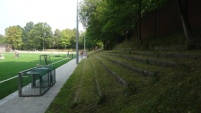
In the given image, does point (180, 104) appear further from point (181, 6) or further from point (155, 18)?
point (155, 18)

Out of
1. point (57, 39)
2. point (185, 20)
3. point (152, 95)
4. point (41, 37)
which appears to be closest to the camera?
point (152, 95)

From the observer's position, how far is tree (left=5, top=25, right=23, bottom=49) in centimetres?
11688

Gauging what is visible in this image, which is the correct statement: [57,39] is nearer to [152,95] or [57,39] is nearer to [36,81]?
[36,81]

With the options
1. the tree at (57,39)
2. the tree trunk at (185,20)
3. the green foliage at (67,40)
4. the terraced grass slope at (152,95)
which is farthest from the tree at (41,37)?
the terraced grass slope at (152,95)

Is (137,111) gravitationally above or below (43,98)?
above

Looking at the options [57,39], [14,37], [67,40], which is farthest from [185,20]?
[14,37]

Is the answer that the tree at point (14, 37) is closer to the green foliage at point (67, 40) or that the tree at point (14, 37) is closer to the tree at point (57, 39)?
the tree at point (57, 39)

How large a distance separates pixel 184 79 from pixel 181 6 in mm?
7186

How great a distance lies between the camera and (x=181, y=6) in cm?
1145

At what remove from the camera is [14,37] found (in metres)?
117

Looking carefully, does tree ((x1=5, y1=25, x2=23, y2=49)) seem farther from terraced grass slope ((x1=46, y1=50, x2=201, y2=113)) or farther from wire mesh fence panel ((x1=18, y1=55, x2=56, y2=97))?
terraced grass slope ((x1=46, y1=50, x2=201, y2=113))

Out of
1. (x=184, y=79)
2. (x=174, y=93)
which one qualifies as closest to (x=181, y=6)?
(x=184, y=79)

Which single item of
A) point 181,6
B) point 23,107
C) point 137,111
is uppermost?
point 181,6

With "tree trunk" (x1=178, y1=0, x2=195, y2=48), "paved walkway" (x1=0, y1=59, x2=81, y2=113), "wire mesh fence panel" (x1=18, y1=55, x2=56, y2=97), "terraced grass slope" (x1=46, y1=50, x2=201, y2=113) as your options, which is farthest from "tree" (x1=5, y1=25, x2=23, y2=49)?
"terraced grass slope" (x1=46, y1=50, x2=201, y2=113)
